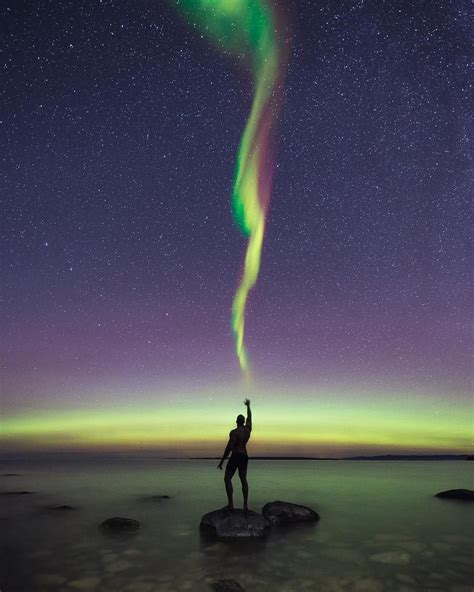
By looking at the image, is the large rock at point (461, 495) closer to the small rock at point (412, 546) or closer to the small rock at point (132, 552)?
the small rock at point (412, 546)

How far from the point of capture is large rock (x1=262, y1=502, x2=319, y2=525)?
17.0 meters

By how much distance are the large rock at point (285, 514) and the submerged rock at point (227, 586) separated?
787 cm

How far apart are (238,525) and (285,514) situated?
13.3ft

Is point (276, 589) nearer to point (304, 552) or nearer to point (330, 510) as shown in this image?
point (304, 552)

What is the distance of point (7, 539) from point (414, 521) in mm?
16256

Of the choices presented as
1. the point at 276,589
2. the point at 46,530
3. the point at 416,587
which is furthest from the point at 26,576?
the point at 416,587

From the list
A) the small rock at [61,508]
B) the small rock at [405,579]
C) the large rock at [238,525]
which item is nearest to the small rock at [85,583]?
the large rock at [238,525]

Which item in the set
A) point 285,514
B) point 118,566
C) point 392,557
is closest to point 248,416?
point 118,566

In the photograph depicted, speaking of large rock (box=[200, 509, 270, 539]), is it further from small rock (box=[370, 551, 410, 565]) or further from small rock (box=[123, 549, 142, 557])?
small rock (box=[370, 551, 410, 565])

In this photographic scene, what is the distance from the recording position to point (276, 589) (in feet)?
31.3

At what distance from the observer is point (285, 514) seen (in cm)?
1738

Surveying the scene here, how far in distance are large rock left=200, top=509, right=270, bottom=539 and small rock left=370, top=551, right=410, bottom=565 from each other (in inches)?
137

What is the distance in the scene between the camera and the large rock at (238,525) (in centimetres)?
1383

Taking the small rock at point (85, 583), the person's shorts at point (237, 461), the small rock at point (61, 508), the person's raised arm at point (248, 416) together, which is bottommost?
the small rock at point (61, 508)
